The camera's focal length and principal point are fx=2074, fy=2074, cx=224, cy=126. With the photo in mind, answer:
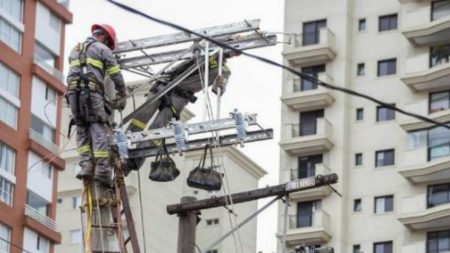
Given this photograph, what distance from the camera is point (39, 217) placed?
93000 millimetres

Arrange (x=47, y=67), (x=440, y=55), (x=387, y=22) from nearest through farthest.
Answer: (x=440, y=55), (x=387, y=22), (x=47, y=67)

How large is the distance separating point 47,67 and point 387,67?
15.7 meters

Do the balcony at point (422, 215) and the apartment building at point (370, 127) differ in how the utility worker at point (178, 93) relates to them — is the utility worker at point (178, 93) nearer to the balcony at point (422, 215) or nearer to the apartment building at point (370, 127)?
the apartment building at point (370, 127)

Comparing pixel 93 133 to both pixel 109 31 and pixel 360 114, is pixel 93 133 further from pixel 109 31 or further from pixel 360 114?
pixel 360 114

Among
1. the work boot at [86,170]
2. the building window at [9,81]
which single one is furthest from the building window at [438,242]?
the work boot at [86,170]

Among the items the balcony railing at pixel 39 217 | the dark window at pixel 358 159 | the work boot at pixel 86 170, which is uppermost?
the dark window at pixel 358 159

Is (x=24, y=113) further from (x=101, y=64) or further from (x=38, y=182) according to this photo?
(x=101, y=64)

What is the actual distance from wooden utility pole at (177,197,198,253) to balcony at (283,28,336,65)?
59.0m

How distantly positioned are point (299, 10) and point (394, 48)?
4.68 m

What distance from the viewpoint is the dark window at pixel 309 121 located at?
9338 cm

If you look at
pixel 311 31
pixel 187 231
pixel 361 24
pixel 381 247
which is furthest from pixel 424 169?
pixel 187 231

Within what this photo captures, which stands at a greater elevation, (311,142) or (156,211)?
(156,211)

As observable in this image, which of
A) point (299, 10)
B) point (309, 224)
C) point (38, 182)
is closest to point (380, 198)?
point (309, 224)

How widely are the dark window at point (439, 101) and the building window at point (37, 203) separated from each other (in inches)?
710
